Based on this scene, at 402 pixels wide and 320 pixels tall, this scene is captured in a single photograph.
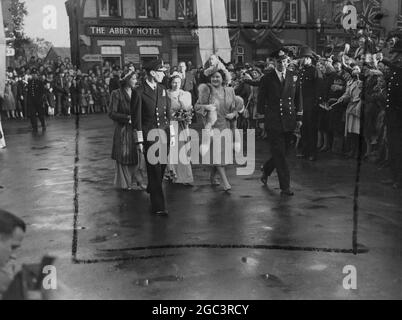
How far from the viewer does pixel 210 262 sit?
5828mm

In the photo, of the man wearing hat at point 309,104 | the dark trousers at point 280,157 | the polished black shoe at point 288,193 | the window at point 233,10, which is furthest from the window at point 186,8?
the polished black shoe at point 288,193

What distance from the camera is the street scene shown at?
17.2 ft

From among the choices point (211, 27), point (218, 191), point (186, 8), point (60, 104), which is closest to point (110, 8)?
point (186, 8)

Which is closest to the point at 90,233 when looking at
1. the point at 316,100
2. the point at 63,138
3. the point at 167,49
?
the point at 316,100

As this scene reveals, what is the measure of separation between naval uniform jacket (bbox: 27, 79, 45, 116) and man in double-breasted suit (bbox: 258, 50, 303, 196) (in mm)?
13646

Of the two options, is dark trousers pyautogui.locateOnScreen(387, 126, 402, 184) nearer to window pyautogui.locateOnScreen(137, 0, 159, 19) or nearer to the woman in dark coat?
the woman in dark coat

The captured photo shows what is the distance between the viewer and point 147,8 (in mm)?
36406

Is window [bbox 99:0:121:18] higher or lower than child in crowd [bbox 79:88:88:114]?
higher

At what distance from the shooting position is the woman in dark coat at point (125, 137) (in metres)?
9.59

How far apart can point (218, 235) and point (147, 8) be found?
102 ft

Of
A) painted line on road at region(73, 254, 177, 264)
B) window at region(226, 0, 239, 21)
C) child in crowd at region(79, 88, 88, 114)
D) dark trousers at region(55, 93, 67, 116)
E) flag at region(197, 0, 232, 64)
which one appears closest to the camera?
painted line on road at region(73, 254, 177, 264)

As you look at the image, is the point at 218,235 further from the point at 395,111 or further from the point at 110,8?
the point at 110,8

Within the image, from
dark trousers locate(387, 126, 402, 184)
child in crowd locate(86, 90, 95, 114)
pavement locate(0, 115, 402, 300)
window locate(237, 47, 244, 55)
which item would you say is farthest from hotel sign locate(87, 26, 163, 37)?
dark trousers locate(387, 126, 402, 184)

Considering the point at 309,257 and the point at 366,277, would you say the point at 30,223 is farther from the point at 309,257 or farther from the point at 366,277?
the point at 366,277
